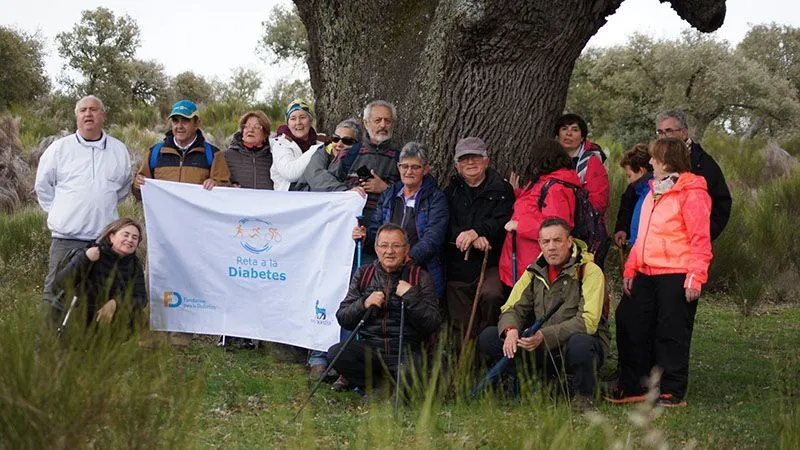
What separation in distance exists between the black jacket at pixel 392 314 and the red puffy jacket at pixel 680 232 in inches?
57.6

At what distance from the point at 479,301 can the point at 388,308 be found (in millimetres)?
779

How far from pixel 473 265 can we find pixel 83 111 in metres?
3.15

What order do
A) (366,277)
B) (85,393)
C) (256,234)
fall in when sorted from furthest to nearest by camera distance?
(256,234) < (366,277) < (85,393)

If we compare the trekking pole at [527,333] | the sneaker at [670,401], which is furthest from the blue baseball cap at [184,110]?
the sneaker at [670,401]

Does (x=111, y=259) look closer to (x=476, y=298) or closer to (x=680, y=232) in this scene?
(x=476, y=298)

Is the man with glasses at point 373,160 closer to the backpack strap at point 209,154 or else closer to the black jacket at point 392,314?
the black jacket at point 392,314

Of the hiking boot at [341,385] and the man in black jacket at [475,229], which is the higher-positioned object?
the man in black jacket at [475,229]

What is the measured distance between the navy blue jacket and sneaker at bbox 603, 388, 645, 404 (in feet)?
4.56

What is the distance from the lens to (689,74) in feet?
115

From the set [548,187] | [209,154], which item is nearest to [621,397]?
[548,187]

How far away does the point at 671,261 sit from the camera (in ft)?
24.5

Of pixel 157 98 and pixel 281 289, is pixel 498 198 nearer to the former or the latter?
pixel 281 289

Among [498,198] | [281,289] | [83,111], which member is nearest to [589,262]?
[498,198]

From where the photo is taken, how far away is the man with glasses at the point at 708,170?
26.3 ft
